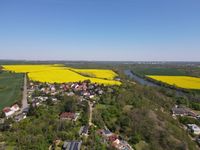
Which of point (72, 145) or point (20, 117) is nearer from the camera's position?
point (72, 145)

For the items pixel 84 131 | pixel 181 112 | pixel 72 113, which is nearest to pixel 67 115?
pixel 72 113

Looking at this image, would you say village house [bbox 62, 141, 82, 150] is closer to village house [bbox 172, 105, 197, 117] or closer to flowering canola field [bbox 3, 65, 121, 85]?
village house [bbox 172, 105, 197, 117]

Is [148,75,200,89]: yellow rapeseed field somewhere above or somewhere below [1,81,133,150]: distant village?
above

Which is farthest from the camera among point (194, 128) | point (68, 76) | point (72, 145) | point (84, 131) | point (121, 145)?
point (68, 76)

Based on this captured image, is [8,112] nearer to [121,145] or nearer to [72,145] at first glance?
[72,145]

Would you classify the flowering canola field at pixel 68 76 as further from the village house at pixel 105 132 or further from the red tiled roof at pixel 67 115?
the village house at pixel 105 132

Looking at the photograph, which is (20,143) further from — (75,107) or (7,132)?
(75,107)

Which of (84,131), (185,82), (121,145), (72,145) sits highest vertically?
(185,82)

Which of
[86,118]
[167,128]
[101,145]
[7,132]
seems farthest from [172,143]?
[7,132]

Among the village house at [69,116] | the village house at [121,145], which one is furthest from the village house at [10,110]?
the village house at [121,145]

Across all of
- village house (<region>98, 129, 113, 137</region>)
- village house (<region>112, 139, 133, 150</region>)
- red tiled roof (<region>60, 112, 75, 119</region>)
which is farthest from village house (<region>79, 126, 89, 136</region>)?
red tiled roof (<region>60, 112, 75, 119</region>)

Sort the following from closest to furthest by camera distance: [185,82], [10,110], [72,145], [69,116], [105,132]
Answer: [72,145], [105,132], [69,116], [10,110], [185,82]
